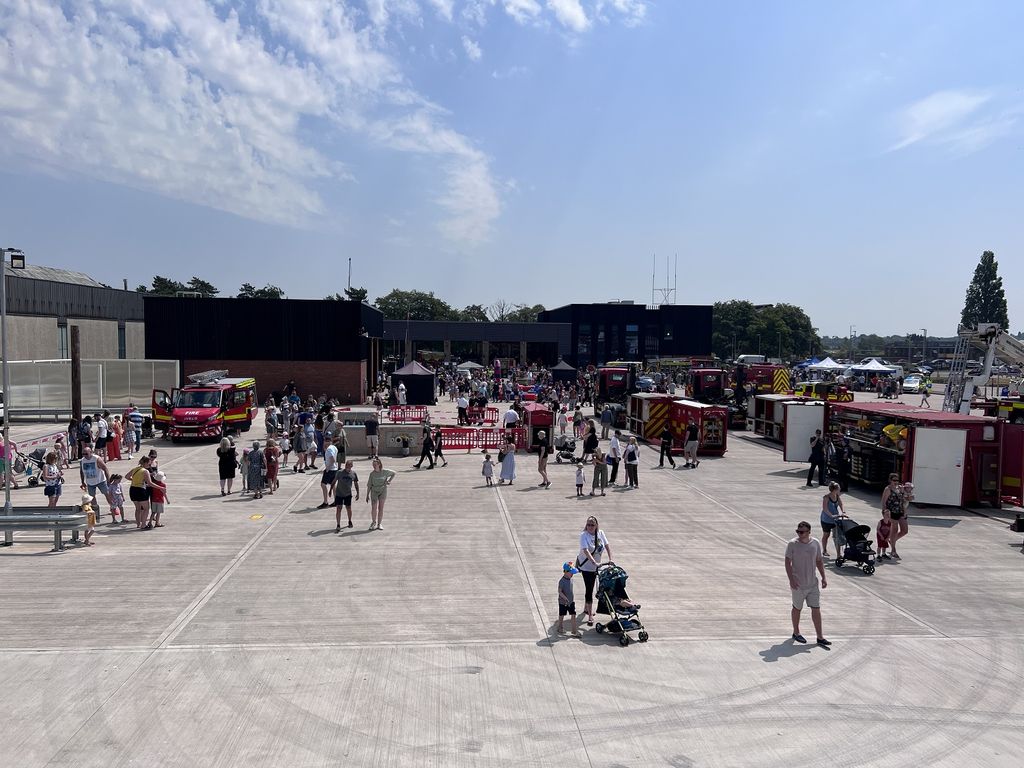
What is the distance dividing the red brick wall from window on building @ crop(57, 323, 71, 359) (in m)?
17.2

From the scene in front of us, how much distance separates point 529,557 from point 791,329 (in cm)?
12029

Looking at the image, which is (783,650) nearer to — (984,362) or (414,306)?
(984,362)

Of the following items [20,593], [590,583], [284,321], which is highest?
[284,321]

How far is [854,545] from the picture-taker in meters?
12.2

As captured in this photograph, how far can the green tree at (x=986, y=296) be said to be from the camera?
116 metres

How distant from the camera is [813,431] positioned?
76.1ft

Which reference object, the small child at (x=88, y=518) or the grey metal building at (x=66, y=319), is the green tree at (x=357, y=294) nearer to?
the grey metal building at (x=66, y=319)

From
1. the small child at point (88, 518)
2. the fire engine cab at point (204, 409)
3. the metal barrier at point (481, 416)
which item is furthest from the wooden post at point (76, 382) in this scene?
the small child at point (88, 518)

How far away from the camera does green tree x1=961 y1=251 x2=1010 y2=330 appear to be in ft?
381

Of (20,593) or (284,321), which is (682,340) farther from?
(20,593)

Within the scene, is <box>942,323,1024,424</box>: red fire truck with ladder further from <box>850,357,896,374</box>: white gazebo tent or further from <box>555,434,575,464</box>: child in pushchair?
<box>850,357,896,374</box>: white gazebo tent

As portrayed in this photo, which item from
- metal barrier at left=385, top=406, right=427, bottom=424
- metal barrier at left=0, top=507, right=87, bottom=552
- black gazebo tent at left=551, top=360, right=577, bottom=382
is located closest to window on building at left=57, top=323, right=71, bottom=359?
metal barrier at left=385, top=406, right=427, bottom=424

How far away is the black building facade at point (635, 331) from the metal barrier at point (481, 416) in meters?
53.3

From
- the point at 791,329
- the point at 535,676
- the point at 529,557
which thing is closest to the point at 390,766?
the point at 535,676
